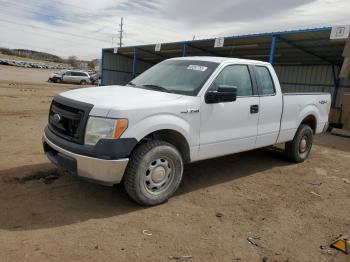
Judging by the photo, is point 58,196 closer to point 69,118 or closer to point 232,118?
point 69,118

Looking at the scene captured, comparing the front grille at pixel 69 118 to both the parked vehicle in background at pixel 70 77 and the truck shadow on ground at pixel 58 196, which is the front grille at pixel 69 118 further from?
the parked vehicle in background at pixel 70 77

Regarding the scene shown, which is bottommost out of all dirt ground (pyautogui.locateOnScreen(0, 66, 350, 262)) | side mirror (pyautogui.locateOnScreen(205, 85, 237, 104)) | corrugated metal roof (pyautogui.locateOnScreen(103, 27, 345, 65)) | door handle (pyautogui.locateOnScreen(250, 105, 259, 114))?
dirt ground (pyautogui.locateOnScreen(0, 66, 350, 262))

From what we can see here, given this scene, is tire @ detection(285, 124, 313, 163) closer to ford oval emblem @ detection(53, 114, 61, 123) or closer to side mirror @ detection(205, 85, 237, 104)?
side mirror @ detection(205, 85, 237, 104)

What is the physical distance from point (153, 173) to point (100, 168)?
73 cm

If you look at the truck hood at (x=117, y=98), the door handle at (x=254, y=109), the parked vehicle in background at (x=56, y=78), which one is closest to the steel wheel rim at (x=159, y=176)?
the truck hood at (x=117, y=98)

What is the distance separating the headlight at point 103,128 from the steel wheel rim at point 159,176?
62 cm

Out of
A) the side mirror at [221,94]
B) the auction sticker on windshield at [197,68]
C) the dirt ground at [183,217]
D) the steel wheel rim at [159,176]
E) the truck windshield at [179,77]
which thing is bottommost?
the dirt ground at [183,217]

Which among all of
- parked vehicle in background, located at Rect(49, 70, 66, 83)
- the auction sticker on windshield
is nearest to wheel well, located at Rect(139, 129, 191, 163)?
the auction sticker on windshield

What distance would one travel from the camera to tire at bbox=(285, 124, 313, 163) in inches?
263

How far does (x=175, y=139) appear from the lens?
4.48 m

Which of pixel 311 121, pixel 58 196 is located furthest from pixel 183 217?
pixel 311 121

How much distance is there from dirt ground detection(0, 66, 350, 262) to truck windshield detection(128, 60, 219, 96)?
4.92 ft

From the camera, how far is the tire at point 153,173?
3.93 metres

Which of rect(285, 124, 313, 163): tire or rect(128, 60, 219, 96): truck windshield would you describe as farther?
rect(285, 124, 313, 163): tire
